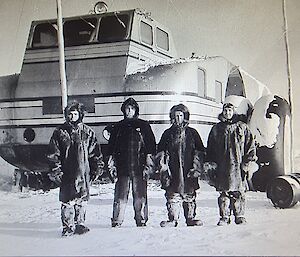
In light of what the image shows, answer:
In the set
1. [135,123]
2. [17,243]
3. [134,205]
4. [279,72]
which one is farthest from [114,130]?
[279,72]

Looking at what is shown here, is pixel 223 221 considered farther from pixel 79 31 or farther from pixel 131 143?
pixel 79 31

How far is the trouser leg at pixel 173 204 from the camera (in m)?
1.47

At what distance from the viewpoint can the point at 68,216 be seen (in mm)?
1486

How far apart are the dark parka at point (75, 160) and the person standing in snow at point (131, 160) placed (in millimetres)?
54

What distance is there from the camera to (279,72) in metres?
1.58

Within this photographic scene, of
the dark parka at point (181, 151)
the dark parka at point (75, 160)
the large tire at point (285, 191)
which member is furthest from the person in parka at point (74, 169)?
the large tire at point (285, 191)

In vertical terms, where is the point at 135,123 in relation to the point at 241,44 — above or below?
below

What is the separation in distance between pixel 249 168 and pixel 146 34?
551 millimetres

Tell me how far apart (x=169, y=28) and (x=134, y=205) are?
592mm

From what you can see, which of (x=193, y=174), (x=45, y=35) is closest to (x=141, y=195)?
(x=193, y=174)

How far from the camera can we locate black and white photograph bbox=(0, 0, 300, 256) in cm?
147

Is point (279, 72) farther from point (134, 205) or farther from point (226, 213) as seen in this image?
point (134, 205)

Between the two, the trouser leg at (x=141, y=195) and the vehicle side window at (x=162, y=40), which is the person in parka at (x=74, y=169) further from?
the vehicle side window at (x=162, y=40)

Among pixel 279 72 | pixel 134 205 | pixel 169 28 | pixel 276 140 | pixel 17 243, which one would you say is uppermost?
pixel 169 28
